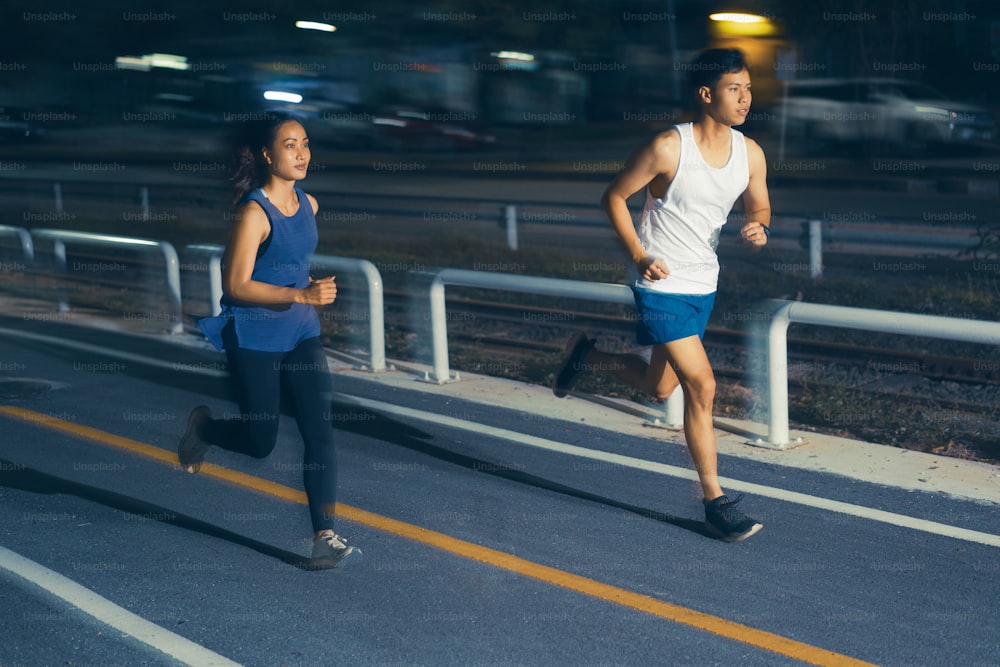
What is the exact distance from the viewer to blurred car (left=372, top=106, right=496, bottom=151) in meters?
32.8

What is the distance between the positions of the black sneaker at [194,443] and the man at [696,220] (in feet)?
6.15

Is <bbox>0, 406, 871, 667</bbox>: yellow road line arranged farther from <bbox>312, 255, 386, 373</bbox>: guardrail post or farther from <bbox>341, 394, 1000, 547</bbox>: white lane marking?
<bbox>312, 255, 386, 373</bbox>: guardrail post

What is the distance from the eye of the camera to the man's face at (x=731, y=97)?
4566 millimetres

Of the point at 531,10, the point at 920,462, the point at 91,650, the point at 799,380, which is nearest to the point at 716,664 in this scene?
the point at 91,650

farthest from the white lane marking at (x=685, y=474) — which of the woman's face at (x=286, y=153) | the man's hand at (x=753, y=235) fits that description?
the woman's face at (x=286, y=153)

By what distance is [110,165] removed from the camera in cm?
3681

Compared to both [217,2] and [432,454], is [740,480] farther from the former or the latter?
[217,2]

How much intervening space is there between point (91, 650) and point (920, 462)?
13.0ft

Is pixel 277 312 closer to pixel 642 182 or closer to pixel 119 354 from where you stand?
pixel 642 182

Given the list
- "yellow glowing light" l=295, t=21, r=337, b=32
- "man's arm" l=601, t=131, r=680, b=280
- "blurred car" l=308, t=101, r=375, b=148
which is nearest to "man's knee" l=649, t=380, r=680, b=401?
"man's arm" l=601, t=131, r=680, b=280

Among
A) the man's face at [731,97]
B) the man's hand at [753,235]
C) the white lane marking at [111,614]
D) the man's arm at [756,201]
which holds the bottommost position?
the white lane marking at [111,614]

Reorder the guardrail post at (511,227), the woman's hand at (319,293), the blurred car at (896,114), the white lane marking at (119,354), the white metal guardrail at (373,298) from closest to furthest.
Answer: the woman's hand at (319,293)
the white metal guardrail at (373,298)
the white lane marking at (119,354)
the guardrail post at (511,227)
the blurred car at (896,114)

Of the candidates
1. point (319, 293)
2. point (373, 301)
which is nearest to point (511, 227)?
point (373, 301)

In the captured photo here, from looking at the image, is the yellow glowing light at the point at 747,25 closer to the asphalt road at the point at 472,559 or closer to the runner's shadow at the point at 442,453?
the runner's shadow at the point at 442,453
